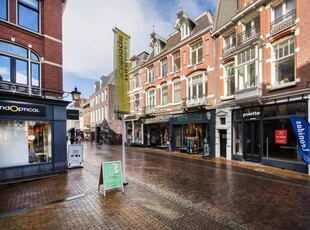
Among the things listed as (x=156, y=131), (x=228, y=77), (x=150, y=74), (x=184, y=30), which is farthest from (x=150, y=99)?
(x=228, y=77)

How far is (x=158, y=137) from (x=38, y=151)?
1421 cm

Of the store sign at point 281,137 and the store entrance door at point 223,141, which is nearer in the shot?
the store sign at point 281,137

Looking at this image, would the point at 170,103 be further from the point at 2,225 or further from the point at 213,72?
the point at 2,225

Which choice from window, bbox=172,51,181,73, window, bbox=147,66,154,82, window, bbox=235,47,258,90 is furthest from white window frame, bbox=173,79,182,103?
window, bbox=235,47,258,90

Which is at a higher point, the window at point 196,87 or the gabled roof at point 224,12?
the gabled roof at point 224,12

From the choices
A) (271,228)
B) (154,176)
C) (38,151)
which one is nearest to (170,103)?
(154,176)

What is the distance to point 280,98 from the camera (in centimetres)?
1045

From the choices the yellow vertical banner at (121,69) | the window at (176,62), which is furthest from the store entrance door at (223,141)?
the yellow vertical banner at (121,69)

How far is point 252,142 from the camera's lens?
1226 cm

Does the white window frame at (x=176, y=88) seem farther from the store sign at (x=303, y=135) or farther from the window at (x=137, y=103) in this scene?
the store sign at (x=303, y=135)

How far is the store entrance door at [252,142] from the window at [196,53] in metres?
7.32

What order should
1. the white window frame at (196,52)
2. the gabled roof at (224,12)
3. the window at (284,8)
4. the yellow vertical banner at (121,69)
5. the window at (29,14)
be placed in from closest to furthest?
the yellow vertical banner at (121,69)
the window at (29,14)
the window at (284,8)
the gabled roof at (224,12)
the white window frame at (196,52)

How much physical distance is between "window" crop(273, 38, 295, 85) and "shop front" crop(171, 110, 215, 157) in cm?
531

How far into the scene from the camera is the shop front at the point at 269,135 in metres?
9.91
